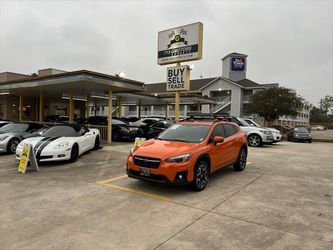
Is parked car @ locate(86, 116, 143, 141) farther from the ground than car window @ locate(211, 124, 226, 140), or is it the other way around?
car window @ locate(211, 124, 226, 140)

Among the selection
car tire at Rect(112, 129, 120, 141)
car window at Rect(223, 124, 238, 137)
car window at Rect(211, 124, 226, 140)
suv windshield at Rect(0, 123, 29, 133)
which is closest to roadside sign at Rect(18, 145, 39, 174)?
suv windshield at Rect(0, 123, 29, 133)

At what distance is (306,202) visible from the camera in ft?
16.0

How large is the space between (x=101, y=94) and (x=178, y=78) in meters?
9.71

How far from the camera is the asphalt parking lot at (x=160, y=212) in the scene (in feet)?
10.6

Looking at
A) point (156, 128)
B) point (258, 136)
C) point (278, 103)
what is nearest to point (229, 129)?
point (258, 136)

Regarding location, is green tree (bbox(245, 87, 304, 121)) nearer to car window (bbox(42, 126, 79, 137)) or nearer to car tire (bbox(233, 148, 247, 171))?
car tire (bbox(233, 148, 247, 171))

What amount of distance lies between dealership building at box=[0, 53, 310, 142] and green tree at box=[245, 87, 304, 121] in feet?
16.1

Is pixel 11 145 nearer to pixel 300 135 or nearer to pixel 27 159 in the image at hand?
pixel 27 159

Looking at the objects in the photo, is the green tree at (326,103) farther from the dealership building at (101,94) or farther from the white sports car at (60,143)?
the white sports car at (60,143)

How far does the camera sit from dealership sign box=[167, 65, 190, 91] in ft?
39.0

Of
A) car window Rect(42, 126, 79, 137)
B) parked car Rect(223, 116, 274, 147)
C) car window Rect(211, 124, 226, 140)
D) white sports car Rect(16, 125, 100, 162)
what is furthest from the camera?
parked car Rect(223, 116, 274, 147)

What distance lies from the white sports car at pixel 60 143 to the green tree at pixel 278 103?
21.4 m

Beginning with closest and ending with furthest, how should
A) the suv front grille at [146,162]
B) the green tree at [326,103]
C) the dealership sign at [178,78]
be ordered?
1. the suv front grille at [146,162]
2. the dealership sign at [178,78]
3. the green tree at [326,103]

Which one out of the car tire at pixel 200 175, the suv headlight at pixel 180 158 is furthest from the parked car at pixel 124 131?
the suv headlight at pixel 180 158
